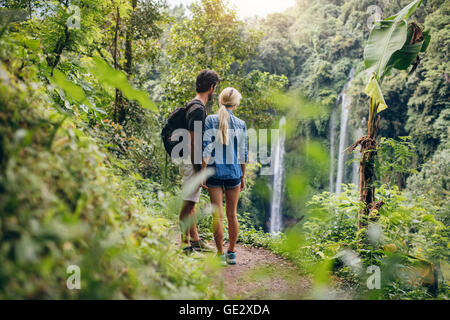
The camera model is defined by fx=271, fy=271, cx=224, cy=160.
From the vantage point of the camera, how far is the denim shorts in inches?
104

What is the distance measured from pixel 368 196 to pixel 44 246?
309 centimetres

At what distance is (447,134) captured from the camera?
1078cm

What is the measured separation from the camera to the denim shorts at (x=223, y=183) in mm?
2654

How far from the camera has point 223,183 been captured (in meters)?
2.70

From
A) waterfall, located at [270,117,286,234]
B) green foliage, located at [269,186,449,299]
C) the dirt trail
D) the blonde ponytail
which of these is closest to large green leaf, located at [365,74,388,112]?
green foliage, located at [269,186,449,299]

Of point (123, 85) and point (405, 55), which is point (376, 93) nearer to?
point (405, 55)

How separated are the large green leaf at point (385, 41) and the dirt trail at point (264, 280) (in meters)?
2.46

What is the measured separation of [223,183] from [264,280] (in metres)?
1.01

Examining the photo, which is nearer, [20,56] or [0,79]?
[0,79]

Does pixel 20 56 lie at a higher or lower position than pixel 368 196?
higher
